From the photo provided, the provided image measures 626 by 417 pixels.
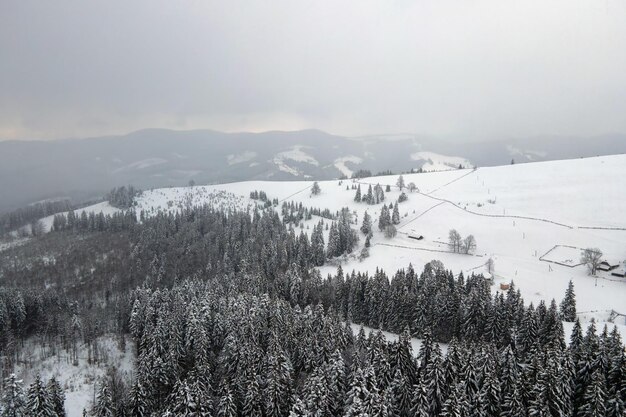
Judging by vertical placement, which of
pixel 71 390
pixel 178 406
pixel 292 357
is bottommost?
pixel 71 390

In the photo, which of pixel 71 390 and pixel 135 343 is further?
pixel 135 343

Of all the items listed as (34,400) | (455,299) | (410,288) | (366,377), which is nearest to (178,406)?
(34,400)

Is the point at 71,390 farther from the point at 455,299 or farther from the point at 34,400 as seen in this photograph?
the point at 455,299

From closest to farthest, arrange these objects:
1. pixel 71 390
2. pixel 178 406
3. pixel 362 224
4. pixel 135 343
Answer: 1. pixel 178 406
2. pixel 71 390
3. pixel 135 343
4. pixel 362 224

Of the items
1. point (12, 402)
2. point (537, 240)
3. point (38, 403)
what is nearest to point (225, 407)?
point (38, 403)

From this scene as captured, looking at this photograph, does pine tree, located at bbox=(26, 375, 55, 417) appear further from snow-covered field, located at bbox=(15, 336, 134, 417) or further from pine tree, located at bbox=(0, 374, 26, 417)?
snow-covered field, located at bbox=(15, 336, 134, 417)

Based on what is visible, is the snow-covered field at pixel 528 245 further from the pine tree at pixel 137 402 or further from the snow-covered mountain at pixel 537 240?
the pine tree at pixel 137 402

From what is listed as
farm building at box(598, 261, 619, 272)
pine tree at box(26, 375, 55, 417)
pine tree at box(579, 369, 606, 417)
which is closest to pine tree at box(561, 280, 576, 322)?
farm building at box(598, 261, 619, 272)

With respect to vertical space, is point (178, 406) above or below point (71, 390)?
above
